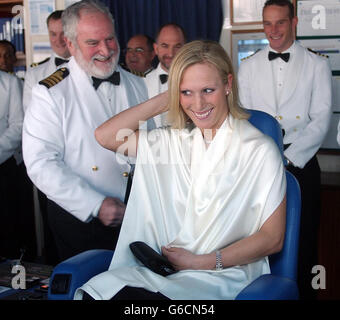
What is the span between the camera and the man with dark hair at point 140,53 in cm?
454

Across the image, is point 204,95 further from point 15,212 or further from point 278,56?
point 15,212

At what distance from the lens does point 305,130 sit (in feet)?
11.6

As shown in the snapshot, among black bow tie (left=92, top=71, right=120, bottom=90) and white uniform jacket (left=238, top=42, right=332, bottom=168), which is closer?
black bow tie (left=92, top=71, right=120, bottom=90)

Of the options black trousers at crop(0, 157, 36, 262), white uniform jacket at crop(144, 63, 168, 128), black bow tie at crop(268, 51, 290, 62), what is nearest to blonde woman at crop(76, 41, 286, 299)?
black bow tie at crop(268, 51, 290, 62)

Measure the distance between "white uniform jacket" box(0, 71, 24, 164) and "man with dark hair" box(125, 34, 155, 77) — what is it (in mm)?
962

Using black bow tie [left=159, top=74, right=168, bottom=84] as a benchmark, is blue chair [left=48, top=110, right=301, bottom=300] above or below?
below

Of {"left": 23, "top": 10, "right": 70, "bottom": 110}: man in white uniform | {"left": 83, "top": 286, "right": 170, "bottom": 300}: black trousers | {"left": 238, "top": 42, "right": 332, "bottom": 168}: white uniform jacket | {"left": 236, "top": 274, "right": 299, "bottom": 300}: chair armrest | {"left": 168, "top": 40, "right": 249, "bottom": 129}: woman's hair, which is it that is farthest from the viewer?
{"left": 23, "top": 10, "right": 70, "bottom": 110}: man in white uniform

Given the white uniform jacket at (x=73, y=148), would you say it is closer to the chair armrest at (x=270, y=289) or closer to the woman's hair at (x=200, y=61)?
the woman's hair at (x=200, y=61)

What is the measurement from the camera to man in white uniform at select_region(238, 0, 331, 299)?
3.53 m

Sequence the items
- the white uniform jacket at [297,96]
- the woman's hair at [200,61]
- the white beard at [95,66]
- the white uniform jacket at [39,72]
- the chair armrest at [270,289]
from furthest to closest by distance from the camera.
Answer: the white uniform jacket at [39,72] < the white uniform jacket at [297,96] < the white beard at [95,66] < the woman's hair at [200,61] < the chair armrest at [270,289]

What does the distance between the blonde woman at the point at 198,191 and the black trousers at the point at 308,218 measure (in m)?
1.54

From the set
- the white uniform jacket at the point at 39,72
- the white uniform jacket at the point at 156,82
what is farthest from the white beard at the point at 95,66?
the white uniform jacket at the point at 39,72

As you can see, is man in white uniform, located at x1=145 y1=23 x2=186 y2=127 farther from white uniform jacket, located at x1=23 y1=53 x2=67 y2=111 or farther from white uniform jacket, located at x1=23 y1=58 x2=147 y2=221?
white uniform jacket, located at x1=23 y1=58 x2=147 y2=221

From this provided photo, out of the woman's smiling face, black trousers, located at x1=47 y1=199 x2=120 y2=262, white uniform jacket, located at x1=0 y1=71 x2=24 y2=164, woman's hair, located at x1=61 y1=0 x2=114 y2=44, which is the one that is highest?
woman's hair, located at x1=61 y1=0 x2=114 y2=44
